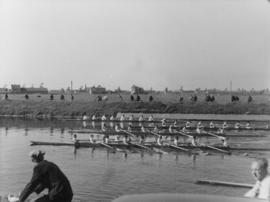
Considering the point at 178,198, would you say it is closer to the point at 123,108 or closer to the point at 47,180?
the point at 47,180

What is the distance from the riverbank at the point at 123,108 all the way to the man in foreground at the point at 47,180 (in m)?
45.6

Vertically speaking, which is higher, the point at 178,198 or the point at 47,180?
the point at 178,198

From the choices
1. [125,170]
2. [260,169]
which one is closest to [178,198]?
[260,169]

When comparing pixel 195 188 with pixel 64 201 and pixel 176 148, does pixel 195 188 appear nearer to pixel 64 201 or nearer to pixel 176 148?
pixel 176 148

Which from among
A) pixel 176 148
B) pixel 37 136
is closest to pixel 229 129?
pixel 176 148

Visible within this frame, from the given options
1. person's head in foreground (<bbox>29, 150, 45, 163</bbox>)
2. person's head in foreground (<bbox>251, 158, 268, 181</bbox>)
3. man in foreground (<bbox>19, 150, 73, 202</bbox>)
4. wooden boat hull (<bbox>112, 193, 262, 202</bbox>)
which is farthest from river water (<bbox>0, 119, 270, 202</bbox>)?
wooden boat hull (<bbox>112, 193, 262, 202</bbox>)

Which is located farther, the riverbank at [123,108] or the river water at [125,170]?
the riverbank at [123,108]

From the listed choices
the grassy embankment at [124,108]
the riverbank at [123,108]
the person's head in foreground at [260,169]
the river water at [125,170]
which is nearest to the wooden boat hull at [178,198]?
the person's head in foreground at [260,169]

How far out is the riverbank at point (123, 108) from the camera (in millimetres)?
51328

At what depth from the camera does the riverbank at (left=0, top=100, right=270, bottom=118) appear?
51328 mm

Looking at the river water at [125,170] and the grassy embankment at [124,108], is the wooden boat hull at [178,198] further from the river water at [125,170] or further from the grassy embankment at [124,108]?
the grassy embankment at [124,108]

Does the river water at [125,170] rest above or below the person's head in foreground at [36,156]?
below

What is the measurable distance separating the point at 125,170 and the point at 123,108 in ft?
109

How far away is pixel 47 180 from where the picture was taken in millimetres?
4973
